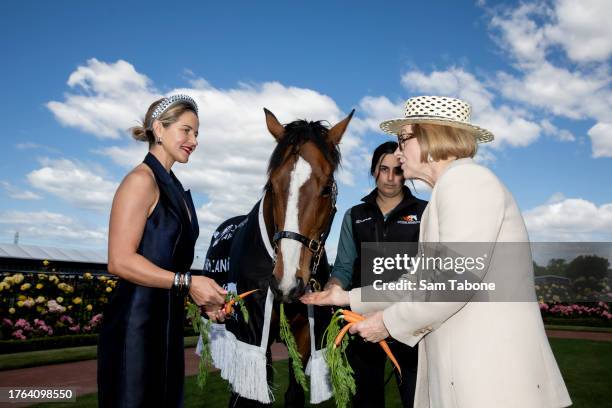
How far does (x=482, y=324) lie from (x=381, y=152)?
2595 millimetres

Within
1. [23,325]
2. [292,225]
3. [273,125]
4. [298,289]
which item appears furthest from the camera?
[23,325]

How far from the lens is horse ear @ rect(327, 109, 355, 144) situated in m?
3.90

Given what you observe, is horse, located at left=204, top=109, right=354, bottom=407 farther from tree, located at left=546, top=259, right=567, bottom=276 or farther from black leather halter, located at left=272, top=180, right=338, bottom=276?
tree, located at left=546, top=259, right=567, bottom=276

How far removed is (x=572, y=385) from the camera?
8.37 meters

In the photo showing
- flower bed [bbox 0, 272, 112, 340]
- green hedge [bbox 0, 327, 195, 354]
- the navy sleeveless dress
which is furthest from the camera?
flower bed [bbox 0, 272, 112, 340]

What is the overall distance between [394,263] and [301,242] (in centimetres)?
132

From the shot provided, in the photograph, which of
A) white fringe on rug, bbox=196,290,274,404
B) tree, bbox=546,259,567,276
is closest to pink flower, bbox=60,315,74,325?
white fringe on rug, bbox=196,290,274,404

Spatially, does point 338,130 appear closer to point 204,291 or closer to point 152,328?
point 204,291

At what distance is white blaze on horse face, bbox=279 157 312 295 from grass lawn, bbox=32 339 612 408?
14.0ft

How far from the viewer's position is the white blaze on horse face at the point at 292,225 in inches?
117

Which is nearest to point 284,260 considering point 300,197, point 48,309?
point 300,197

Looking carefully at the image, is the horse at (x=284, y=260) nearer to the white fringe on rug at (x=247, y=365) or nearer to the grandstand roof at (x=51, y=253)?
the white fringe on rug at (x=247, y=365)

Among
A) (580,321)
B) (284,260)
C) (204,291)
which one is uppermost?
(284,260)

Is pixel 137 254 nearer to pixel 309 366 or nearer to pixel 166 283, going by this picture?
pixel 166 283
